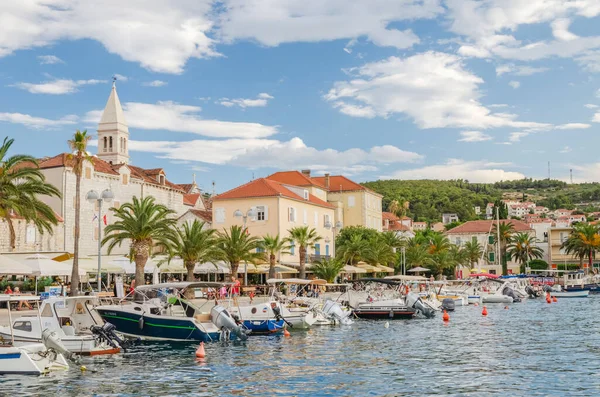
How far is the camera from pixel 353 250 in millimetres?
76438

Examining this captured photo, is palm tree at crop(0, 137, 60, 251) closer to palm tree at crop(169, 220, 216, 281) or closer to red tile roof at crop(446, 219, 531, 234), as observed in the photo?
palm tree at crop(169, 220, 216, 281)

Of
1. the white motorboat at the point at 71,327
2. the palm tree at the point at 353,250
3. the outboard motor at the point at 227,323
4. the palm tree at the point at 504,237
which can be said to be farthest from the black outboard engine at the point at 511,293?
the white motorboat at the point at 71,327

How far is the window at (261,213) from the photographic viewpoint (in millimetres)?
71562

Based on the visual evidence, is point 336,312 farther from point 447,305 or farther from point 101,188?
point 101,188

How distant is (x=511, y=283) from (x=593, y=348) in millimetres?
45635

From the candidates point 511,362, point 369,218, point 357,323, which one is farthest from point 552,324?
point 369,218

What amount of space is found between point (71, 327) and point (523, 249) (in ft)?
304

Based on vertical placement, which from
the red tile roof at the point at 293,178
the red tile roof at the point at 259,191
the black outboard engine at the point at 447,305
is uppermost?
the red tile roof at the point at 293,178

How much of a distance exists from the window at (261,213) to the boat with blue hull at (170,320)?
39370 millimetres

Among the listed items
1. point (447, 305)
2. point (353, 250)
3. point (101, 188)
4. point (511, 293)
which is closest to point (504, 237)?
point (353, 250)

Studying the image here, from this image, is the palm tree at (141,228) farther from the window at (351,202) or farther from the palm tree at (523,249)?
the palm tree at (523,249)

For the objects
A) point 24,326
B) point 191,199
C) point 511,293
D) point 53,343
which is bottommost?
point 511,293

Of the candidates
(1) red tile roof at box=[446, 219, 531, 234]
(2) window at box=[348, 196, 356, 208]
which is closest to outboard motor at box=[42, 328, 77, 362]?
(2) window at box=[348, 196, 356, 208]

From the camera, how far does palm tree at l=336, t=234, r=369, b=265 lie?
76125mm
